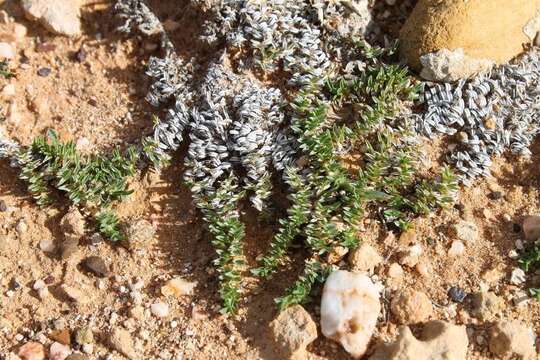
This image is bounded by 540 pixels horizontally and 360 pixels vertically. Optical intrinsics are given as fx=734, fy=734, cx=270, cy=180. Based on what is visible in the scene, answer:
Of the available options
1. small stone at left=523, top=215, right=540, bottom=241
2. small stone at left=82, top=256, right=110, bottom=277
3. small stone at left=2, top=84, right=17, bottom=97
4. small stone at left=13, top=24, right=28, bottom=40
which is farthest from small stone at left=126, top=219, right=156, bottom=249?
small stone at left=523, top=215, right=540, bottom=241

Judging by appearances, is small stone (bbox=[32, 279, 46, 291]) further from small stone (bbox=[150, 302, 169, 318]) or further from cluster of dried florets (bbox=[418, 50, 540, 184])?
cluster of dried florets (bbox=[418, 50, 540, 184])

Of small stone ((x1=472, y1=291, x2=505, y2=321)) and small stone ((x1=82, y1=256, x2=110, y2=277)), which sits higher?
small stone ((x1=472, y1=291, x2=505, y2=321))

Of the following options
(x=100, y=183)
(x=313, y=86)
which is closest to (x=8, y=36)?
(x=100, y=183)

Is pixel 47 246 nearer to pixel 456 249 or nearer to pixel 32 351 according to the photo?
pixel 32 351

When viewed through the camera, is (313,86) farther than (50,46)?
No

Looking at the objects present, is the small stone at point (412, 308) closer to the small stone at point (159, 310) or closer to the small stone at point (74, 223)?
the small stone at point (159, 310)

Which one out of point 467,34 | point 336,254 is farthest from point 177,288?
point 467,34

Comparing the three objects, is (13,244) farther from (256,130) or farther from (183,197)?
(256,130)
